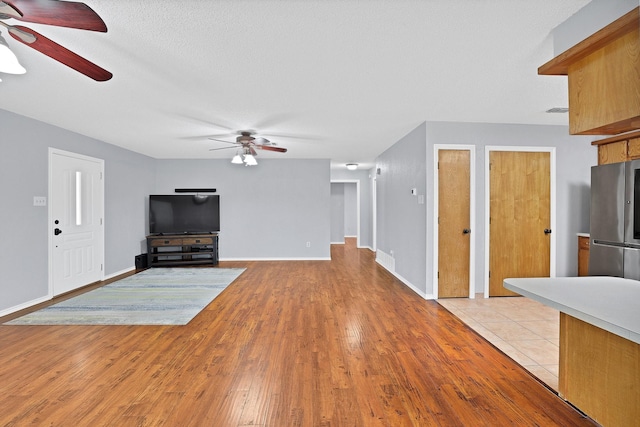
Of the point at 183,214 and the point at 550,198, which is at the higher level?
the point at 550,198

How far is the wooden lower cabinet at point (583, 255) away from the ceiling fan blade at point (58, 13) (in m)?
5.51

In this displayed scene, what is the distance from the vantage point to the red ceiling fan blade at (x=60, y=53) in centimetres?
151

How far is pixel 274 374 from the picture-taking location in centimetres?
224

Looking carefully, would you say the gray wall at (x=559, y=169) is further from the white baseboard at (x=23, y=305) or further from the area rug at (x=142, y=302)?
the white baseboard at (x=23, y=305)

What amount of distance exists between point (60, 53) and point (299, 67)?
1550 millimetres

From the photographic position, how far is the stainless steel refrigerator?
2980 mm

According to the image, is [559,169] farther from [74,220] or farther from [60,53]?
[74,220]

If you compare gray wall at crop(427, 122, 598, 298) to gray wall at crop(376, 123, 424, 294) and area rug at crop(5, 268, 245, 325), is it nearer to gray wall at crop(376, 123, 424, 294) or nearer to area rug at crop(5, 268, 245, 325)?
gray wall at crop(376, 123, 424, 294)

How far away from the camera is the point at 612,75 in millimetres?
1438

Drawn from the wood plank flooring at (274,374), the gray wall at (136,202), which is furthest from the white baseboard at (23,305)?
the wood plank flooring at (274,374)

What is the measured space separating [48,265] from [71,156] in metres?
1.64

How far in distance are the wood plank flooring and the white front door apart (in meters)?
1.46

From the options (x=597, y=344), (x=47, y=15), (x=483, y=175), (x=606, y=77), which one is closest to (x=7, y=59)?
(x=47, y=15)

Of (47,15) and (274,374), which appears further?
(274,374)
